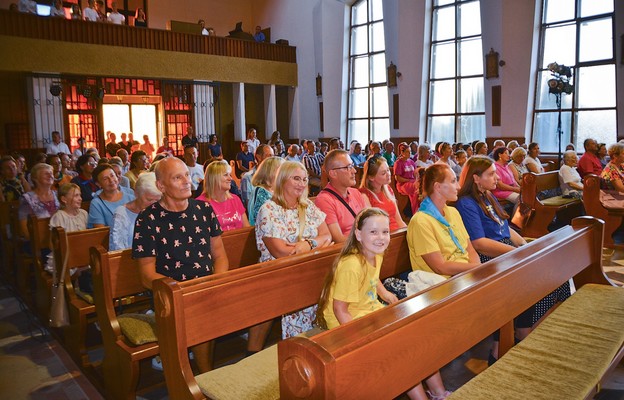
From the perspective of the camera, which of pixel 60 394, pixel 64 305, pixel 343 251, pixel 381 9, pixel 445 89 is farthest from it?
pixel 381 9

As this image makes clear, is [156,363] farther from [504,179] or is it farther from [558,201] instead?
[558,201]

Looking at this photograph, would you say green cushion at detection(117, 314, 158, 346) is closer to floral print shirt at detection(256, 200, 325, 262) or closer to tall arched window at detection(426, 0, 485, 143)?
floral print shirt at detection(256, 200, 325, 262)

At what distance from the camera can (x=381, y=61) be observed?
626 inches

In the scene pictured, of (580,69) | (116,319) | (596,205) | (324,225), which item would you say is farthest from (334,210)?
(580,69)

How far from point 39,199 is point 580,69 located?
11.5 metres

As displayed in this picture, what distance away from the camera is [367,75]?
16328 mm

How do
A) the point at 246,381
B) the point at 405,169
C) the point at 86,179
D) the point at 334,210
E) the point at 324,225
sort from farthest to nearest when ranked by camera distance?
the point at 405,169 < the point at 86,179 < the point at 334,210 < the point at 324,225 < the point at 246,381

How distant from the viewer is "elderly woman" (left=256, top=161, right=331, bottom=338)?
3.38m

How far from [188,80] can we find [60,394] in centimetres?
1301

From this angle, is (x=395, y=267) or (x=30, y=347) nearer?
(x=395, y=267)

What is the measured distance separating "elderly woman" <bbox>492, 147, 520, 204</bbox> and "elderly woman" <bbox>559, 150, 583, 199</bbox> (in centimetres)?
69

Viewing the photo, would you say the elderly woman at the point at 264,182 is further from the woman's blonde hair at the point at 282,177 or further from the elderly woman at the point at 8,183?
the elderly woman at the point at 8,183

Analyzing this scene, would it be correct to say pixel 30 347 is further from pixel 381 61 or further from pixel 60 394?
pixel 381 61

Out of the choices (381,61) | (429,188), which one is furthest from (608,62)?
(429,188)
